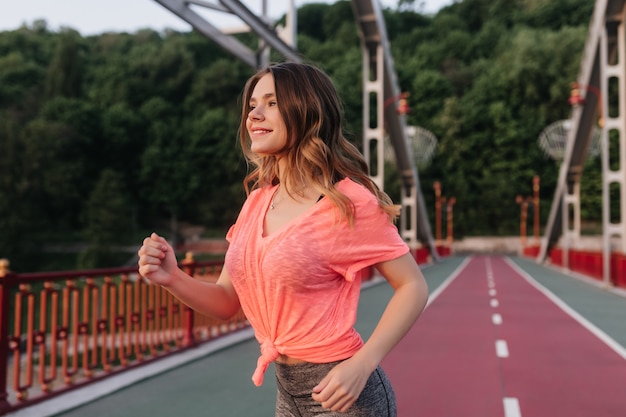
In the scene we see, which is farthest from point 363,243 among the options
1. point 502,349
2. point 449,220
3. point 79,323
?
point 449,220

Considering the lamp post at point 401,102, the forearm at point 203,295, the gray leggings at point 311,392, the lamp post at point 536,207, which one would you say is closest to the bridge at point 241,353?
the forearm at point 203,295

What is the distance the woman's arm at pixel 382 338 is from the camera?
1347mm

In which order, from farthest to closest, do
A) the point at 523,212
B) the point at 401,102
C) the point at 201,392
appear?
the point at 523,212, the point at 401,102, the point at 201,392

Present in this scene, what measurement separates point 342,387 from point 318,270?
0.27 meters

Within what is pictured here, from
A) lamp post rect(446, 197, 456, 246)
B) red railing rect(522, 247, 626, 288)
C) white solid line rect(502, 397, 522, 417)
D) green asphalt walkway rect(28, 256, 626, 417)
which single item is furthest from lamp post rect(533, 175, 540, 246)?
white solid line rect(502, 397, 522, 417)

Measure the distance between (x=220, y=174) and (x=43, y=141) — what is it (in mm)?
18746

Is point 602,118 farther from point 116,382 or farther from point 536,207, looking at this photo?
point 536,207

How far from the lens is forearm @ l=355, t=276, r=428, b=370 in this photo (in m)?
1.41

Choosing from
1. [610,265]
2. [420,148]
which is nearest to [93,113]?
[420,148]

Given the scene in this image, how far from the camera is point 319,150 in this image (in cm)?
157

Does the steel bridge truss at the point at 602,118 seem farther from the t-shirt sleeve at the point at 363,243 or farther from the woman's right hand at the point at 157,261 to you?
the woman's right hand at the point at 157,261

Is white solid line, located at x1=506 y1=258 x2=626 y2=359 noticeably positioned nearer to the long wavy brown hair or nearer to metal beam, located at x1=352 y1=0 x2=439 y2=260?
the long wavy brown hair

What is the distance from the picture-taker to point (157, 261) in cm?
154

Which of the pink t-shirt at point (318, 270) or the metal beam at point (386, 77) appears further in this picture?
the metal beam at point (386, 77)
